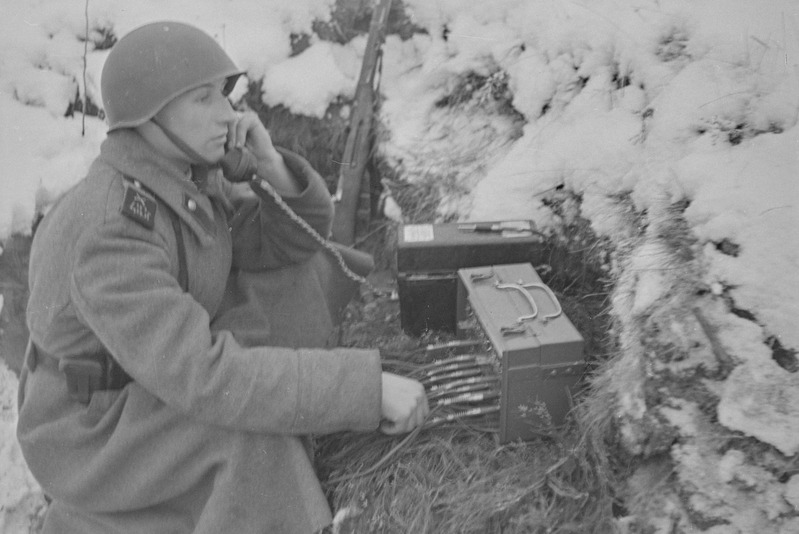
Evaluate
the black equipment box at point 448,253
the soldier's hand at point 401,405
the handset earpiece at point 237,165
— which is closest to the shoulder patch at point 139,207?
the handset earpiece at point 237,165

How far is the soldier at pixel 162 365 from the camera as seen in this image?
1898 millimetres

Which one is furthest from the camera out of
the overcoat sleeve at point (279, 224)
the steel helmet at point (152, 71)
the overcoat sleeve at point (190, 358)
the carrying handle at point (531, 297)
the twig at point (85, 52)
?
the twig at point (85, 52)

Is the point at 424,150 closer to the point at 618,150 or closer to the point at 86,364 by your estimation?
the point at 618,150

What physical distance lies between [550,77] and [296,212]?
5.14 ft

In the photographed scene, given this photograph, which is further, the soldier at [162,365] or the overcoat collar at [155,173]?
the overcoat collar at [155,173]

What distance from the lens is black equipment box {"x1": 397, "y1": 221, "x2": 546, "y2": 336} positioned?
2.74 m

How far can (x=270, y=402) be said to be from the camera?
6.49 feet

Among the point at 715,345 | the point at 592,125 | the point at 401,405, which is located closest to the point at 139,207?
the point at 401,405

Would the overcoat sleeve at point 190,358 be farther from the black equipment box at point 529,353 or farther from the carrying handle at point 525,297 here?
the carrying handle at point 525,297

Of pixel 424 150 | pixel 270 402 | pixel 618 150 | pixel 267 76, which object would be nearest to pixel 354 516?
pixel 270 402

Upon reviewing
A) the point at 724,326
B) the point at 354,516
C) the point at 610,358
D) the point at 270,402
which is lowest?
the point at 354,516

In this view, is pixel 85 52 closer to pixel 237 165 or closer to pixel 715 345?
pixel 237 165

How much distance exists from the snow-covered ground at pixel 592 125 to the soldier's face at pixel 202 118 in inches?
54.1

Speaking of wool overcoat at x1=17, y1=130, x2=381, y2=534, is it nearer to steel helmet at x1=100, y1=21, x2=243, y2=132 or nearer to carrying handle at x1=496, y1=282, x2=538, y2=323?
steel helmet at x1=100, y1=21, x2=243, y2=132
